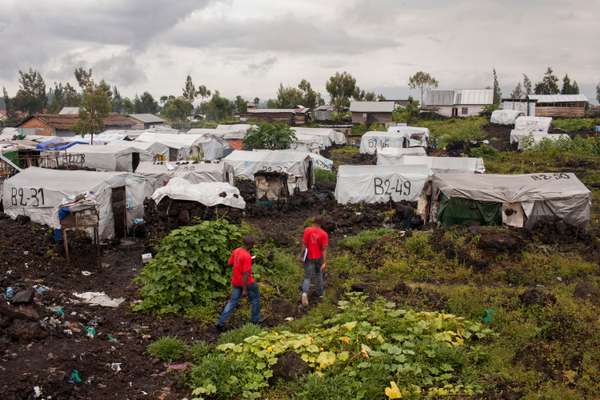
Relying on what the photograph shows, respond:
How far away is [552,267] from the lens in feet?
41.5

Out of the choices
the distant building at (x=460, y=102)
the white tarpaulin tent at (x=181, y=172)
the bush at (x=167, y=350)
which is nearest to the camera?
the bush at (x=167, y=350)

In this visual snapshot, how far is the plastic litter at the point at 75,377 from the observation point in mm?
6848

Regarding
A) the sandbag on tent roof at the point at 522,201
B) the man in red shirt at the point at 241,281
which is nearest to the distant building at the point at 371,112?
the sandbag on tent roof at the point at 522,201

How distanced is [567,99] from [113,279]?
2466 inches

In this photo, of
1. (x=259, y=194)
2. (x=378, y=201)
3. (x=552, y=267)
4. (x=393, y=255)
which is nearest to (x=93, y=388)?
(x=393, y=255)

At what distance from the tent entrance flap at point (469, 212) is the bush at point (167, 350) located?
10419 millimetres

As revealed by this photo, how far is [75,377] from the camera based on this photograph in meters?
6.89

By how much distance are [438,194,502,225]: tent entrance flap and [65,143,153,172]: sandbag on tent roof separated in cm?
1853

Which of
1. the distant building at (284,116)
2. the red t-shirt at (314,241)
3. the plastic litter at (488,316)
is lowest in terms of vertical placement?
the plastic litter at (488,316)

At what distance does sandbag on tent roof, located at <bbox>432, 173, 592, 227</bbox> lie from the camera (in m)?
15.5

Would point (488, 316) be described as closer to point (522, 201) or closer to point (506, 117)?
point (522, 201)

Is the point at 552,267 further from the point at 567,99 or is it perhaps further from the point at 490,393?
the point at 567,99

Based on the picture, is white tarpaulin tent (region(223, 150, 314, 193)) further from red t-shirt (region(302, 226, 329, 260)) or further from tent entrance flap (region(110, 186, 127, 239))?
red t-shirt (region(302, 226, 329, 260))

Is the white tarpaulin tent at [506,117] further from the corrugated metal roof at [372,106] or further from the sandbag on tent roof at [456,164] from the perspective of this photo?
the sandbag on tent roof at [456,164]
